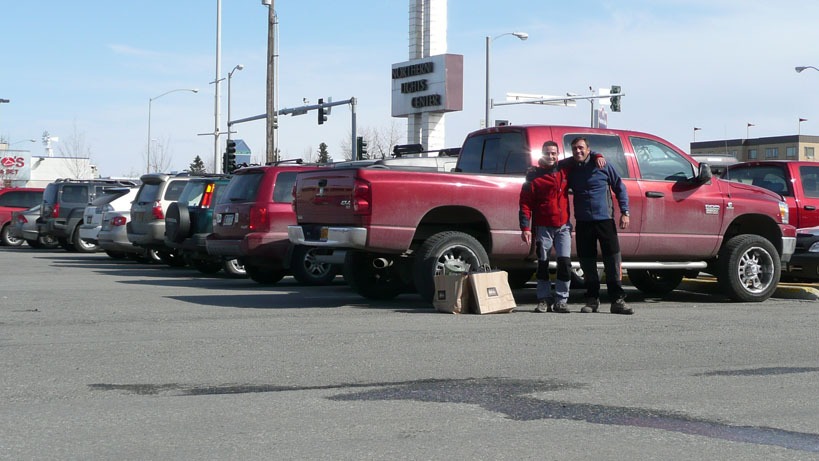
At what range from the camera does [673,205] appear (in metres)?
12.6

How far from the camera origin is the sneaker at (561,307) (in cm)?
1130

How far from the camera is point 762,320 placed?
34.9 feet

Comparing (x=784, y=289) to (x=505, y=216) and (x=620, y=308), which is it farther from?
(x=505, y=216)

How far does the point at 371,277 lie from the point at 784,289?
17.1 ft

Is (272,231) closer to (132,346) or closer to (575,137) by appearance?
(575,137)

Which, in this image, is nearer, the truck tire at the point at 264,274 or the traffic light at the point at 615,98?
the truck tire at the point at 264,274

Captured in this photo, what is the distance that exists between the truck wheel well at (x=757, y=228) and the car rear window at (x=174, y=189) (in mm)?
9780

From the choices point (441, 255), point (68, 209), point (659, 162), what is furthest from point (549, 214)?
point (68, 209)

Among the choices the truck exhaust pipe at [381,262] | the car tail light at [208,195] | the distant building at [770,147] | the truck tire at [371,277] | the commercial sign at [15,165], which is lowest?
the truck tire at [371,277]

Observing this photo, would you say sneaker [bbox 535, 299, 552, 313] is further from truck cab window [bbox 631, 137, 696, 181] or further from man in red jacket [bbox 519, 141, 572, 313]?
truck cab window [bbox 631, 137, 696, 181]

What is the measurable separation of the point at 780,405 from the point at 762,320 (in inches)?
178

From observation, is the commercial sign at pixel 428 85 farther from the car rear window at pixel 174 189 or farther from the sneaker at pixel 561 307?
the sneaker at pixel 561 307

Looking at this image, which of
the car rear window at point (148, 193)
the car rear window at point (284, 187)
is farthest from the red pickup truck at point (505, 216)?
the car rear window at point (148, 193)

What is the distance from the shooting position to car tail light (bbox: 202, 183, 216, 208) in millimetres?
17156
